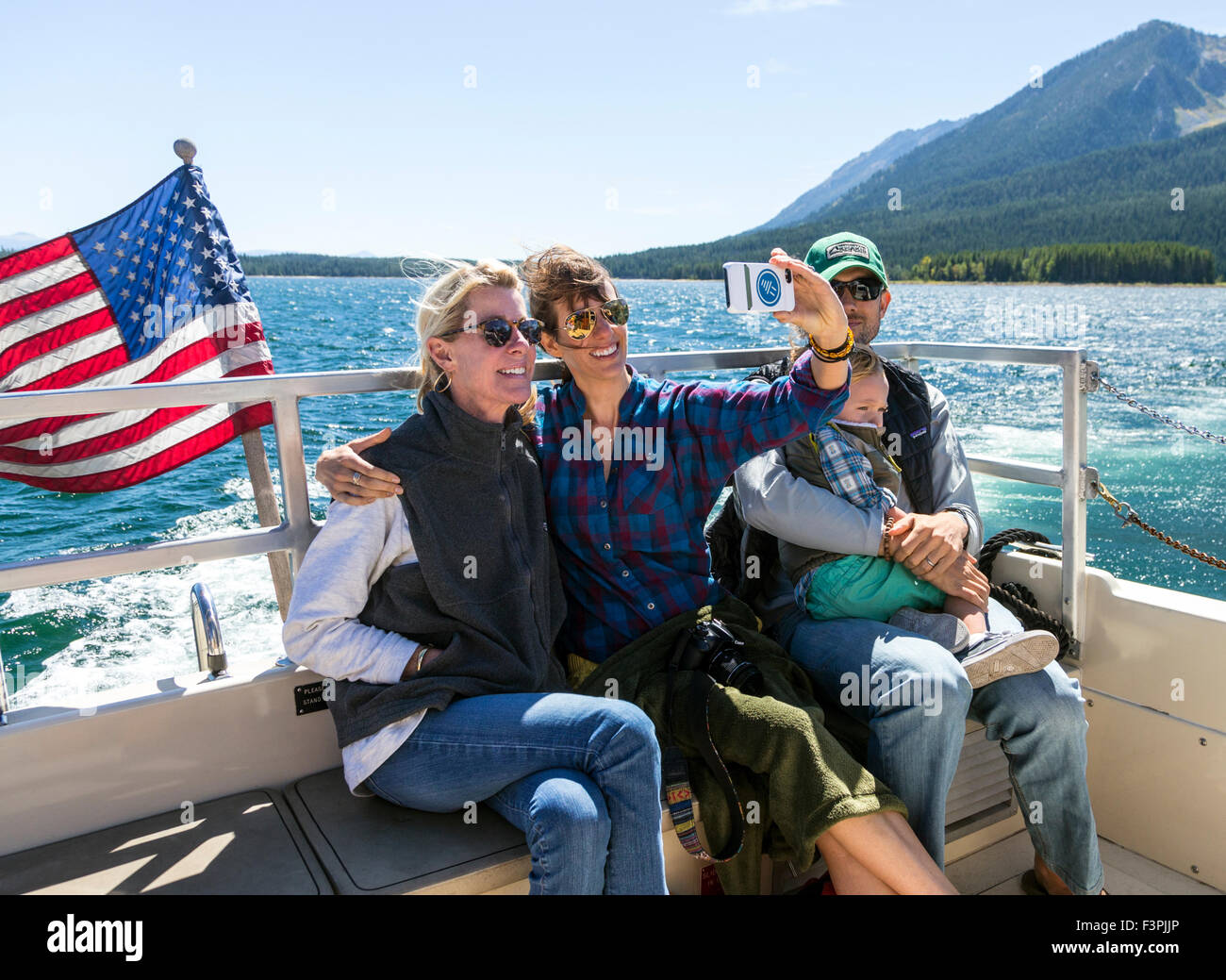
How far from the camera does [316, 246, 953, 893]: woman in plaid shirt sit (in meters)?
2.11

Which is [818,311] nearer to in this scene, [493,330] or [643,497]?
[643,497]

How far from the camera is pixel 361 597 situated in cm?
187

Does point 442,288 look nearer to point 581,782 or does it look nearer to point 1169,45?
point 581,782

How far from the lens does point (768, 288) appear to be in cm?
195

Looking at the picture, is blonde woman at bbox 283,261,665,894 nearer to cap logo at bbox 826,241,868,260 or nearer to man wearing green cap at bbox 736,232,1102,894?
man wearing green cap at bbox 736,232,1102,894

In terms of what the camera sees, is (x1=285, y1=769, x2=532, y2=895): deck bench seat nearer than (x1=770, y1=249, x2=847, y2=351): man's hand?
Yes

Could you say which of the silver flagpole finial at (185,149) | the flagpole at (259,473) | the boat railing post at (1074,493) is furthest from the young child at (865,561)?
the silver flagpole finial at (185,149)

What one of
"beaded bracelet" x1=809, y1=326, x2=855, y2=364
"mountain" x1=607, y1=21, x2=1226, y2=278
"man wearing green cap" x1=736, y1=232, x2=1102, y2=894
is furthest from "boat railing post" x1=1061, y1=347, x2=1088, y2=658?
"mountain" x1=607, y1=21, x2=1226, y2=278

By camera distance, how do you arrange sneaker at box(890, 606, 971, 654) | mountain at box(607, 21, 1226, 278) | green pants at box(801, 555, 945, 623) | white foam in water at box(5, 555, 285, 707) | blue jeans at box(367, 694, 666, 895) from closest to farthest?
blue jeans at box(367, 694, 666, 895), sneaker at box(890, 606, 971, 654), green pants at box(801, 555, 945, 623), white foam in water at box(5, 555, 285, 707), mountain at box(607, 21, 1226, 278)

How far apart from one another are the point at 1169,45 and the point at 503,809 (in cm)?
22058

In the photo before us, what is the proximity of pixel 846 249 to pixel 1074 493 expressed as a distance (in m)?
0.90

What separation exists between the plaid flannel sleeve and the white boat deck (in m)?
1.02
